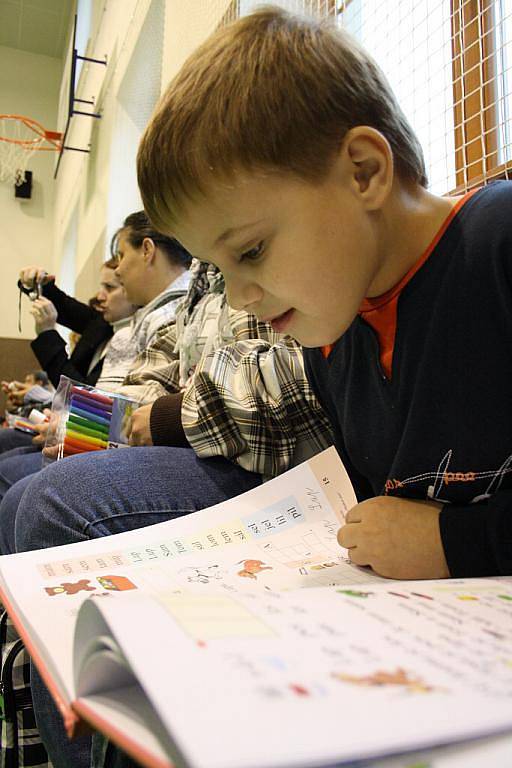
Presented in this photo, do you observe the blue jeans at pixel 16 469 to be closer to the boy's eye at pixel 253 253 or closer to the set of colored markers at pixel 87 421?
the set of colored markers at pixel 87 421

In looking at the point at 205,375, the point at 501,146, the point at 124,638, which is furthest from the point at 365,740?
the point at 501,146

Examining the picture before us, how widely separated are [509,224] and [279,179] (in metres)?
0.17

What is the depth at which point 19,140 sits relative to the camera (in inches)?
175

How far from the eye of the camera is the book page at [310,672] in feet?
0.60

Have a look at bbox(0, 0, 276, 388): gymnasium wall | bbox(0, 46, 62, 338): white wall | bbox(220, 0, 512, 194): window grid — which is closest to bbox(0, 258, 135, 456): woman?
bbox(0, 0, 276, 388): gymnasium wall

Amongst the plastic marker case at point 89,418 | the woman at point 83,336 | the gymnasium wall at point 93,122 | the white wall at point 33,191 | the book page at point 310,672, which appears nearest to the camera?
the book page at point 310,672

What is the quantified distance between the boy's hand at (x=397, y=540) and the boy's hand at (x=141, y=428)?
15.9 inches

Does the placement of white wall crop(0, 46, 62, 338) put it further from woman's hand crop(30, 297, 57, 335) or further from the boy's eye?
the boy's eye

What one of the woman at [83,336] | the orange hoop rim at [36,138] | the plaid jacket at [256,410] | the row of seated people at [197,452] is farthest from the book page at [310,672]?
the orange hoop rim at [36,138]

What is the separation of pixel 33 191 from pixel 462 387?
5208 millimetres

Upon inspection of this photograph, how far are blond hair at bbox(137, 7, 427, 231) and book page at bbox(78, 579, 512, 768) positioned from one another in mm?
331

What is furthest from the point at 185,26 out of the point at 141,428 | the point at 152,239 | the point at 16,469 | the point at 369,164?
the point at 369,164

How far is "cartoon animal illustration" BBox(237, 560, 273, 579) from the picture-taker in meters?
0.43

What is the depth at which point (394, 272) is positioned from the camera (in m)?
0.55
